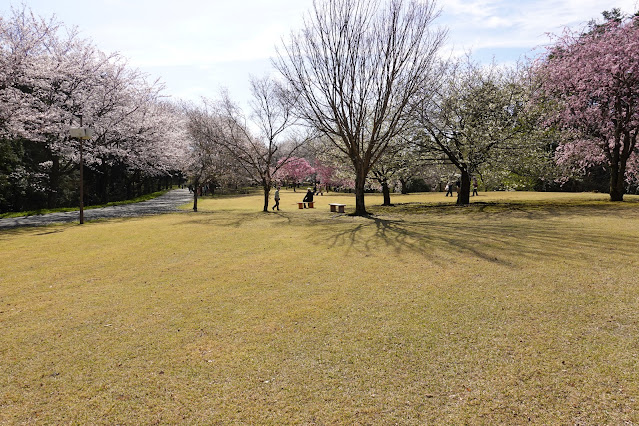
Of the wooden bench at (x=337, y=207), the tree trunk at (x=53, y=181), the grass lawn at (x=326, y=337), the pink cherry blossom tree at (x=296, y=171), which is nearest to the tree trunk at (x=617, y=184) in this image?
the grass lawn at (x=326, y=337)

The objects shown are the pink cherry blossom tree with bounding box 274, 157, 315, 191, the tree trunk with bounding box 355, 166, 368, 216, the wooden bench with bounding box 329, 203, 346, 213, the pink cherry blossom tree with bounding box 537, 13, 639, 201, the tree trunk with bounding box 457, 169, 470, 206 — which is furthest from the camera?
the pink cherry blossom tree with bounding box 274, 157, 315, 191

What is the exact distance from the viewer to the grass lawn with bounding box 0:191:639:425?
326 centimetres

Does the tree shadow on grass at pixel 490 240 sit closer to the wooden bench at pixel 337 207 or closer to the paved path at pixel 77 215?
the wooden bench at pixel 337 207

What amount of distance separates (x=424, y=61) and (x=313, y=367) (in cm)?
1786

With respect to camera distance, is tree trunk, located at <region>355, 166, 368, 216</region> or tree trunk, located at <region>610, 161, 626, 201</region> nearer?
tree trunk, located at <region>355, 166, 368, 216</region>

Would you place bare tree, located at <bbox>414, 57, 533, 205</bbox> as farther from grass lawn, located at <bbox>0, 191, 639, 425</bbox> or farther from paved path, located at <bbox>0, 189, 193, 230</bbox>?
paved path, located at <bbox>0, 189, 193, 230</bbox>

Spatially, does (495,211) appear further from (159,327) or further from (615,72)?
(159,327)

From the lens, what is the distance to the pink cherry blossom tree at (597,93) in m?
18.1

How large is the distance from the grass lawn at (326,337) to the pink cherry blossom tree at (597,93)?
14.2 meters

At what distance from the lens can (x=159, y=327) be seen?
16.4 feet

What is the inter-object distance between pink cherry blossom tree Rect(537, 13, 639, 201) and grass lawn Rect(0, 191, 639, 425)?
46.5 feet

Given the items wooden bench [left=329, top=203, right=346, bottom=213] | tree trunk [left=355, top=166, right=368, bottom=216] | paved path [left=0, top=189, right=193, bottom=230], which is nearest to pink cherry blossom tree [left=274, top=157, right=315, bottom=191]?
paved path [left=0, top=189, right=193, bottom=230]

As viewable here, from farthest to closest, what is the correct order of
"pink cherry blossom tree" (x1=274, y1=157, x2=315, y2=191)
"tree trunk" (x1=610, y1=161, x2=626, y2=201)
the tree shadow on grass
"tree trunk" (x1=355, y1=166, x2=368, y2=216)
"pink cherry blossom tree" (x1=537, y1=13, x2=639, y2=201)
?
1. "pink cherry blossom tree" (x1=274, y1=157, x2=315, y2=191)
2. "tree trunk" (x1=610, y1=161, x2=626, y2=201)
3. "tree trunk" (x1=355, y1=166, x2=368, y2=216)
4. "pink cherry blossom tree" (x1=537, y1=13, x2=639, y2=201)
5. the tree shadow on grass

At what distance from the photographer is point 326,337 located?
461cm
